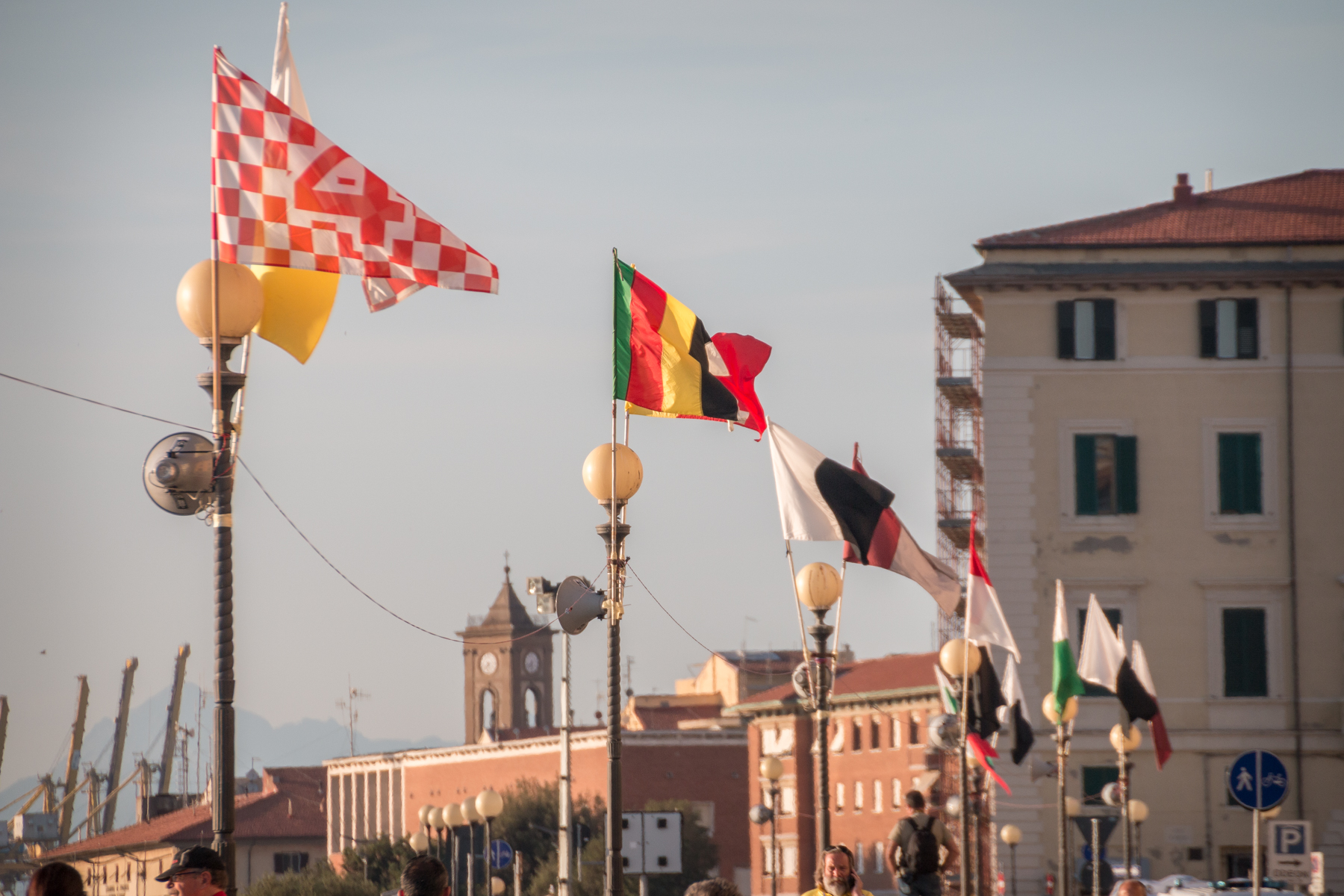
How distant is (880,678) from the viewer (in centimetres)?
9412

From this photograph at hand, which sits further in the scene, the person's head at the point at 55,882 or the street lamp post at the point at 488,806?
the street lamp post at the point at 488,806

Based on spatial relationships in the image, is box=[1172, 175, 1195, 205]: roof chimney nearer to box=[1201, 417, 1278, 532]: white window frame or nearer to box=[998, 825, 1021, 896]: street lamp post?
box=[1201, 417, 1278, 532]: white window frame

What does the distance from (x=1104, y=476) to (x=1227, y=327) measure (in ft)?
14.7

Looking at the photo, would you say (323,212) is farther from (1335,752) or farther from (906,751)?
(906,751)

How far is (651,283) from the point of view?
722 inches

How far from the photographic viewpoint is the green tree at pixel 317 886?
8938 centimetres

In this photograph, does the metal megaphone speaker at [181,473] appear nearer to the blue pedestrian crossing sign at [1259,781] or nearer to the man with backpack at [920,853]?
the man with backpack at [920,853]

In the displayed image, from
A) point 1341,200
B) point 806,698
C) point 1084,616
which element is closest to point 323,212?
point 806,698

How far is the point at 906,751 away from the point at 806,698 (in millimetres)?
64491

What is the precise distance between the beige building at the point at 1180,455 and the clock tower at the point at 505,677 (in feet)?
400

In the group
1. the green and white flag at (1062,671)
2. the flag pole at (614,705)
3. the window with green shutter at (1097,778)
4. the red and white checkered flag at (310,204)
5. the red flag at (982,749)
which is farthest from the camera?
the window with green shutter at (1097,778)

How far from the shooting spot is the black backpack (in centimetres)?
1681

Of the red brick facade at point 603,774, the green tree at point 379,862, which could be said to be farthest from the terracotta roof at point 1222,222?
the green tree at point 379,862

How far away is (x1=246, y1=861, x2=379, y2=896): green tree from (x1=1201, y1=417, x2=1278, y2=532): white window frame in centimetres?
5343
